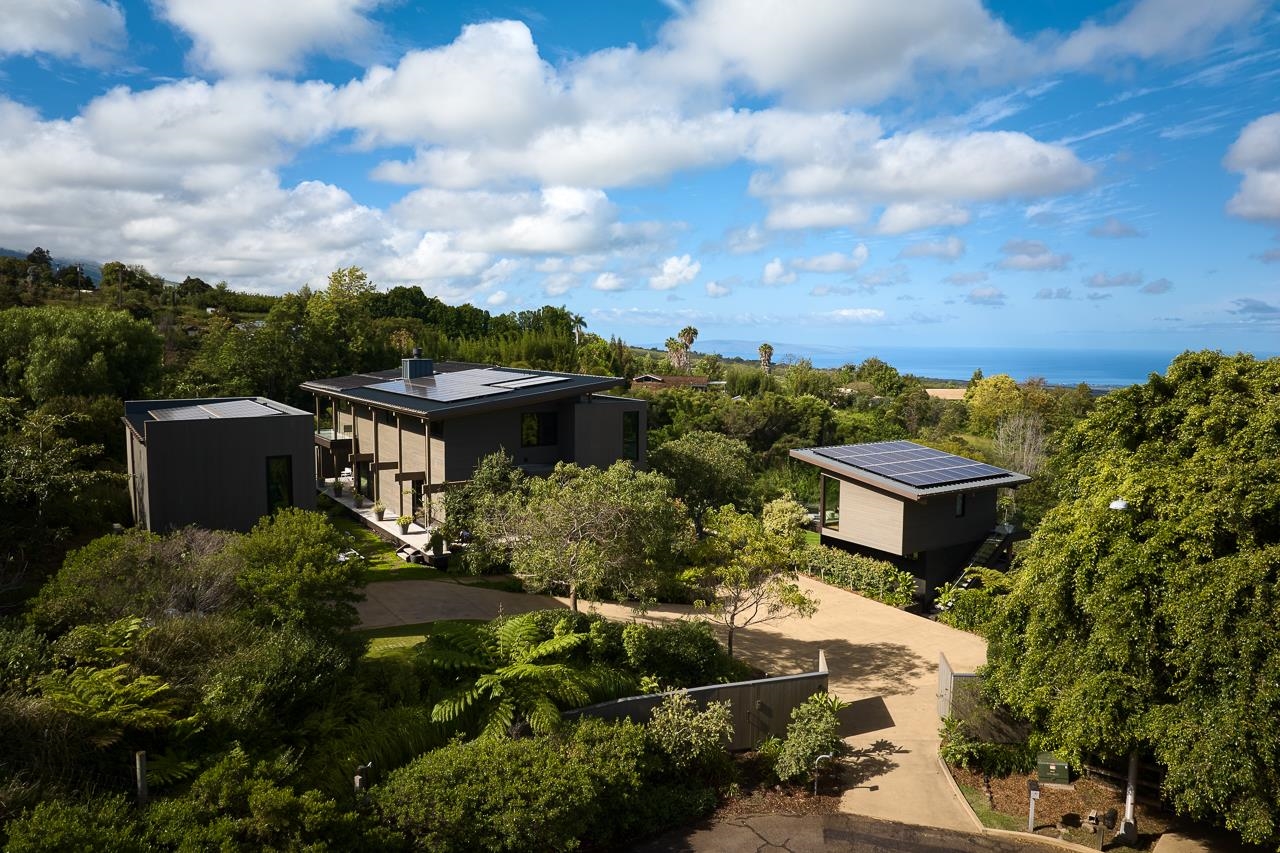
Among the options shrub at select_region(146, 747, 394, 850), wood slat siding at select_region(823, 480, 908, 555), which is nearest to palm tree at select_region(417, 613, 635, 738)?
shrub at select_region(146, 747, 394, 850)

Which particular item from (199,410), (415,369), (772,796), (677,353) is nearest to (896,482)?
(772,796)

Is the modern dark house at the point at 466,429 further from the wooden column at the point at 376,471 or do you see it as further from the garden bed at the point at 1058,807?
the garden bed at the point at 1058,807

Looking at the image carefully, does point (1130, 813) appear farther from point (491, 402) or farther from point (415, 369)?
point (415, 369)

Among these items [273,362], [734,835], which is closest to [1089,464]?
[734,835]

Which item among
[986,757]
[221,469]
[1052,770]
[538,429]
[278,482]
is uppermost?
[538,429]

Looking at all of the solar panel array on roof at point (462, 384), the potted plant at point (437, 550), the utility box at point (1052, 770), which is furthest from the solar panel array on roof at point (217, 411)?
the utility box at point (1052, 770)

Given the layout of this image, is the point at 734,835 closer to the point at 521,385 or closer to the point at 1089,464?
the point at 1089,464

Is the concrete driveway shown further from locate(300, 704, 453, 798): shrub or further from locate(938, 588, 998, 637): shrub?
locate(300, 704, 453, 798): shrub
